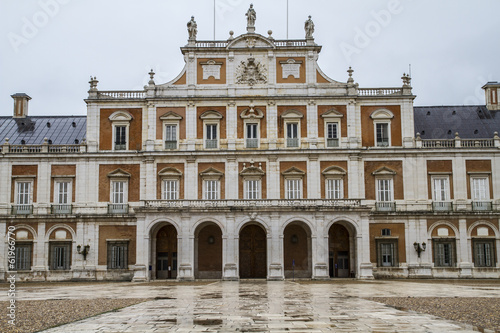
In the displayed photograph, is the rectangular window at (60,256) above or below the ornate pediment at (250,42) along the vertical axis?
below

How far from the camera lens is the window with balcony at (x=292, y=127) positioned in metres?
51.4

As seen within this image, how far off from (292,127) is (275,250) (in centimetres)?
1107

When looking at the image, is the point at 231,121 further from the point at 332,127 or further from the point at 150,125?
the point at 332,127

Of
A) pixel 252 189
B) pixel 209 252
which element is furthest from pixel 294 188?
pixel 209 252

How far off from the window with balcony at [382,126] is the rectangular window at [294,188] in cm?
744

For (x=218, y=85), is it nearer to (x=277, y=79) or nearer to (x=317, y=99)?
(x=277, y=79)

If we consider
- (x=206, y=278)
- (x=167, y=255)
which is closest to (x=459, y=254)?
(x=206, y=278)

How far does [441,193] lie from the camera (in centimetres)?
5119

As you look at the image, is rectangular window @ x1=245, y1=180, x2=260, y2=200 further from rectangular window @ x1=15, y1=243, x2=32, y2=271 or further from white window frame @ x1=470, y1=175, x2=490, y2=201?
rectangular window @ x1=15, y1=243, x2=32, y2=271

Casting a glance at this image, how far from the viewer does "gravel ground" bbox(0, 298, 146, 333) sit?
1800 cm

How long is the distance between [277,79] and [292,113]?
3244 mm

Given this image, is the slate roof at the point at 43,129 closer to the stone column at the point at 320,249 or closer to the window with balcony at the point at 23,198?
the window with balcony at the point at 23,198

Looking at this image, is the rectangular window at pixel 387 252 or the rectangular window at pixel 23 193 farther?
the rectangular window at pixel 23 193

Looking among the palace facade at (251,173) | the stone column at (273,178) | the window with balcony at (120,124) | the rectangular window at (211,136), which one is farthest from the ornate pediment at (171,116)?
the stone column at (273,178)
